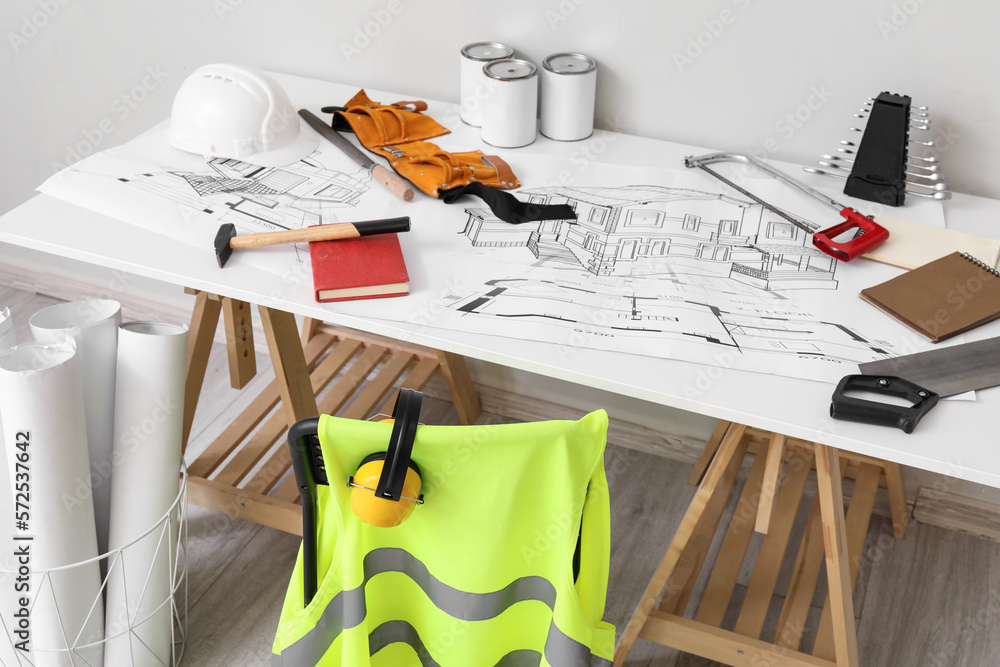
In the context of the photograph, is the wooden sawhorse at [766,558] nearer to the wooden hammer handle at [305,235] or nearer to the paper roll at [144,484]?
the wooden hammer handle at [305,235]

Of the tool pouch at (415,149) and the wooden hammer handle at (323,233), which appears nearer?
the wooden hammer handle at (323,233)

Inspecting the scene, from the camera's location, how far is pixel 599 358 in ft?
3.18

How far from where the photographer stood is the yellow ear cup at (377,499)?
0.82 metres

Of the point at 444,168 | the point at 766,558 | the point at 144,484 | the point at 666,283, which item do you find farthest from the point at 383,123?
the point at 766,558

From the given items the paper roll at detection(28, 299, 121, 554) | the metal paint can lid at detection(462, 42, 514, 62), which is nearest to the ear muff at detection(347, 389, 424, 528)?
the paper roll at detection(28, 299, 121, 554)

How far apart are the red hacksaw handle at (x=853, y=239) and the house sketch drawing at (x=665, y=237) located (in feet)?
0.06

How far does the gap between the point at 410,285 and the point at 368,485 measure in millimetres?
335

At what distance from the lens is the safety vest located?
0.84 meters

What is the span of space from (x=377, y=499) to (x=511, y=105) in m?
0.78

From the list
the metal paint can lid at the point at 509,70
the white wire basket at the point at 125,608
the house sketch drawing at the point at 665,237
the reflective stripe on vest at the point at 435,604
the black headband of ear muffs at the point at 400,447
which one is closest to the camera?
the black headband of ear muffs at the point at 400,447

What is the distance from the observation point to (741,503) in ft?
5.28

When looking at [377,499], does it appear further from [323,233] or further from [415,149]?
[415,149]

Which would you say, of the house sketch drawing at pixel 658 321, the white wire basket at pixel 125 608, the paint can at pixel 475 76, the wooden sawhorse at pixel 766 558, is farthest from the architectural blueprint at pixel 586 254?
the white wire basket at pixel 125 608

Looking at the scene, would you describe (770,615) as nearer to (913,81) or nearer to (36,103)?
(913,81)
